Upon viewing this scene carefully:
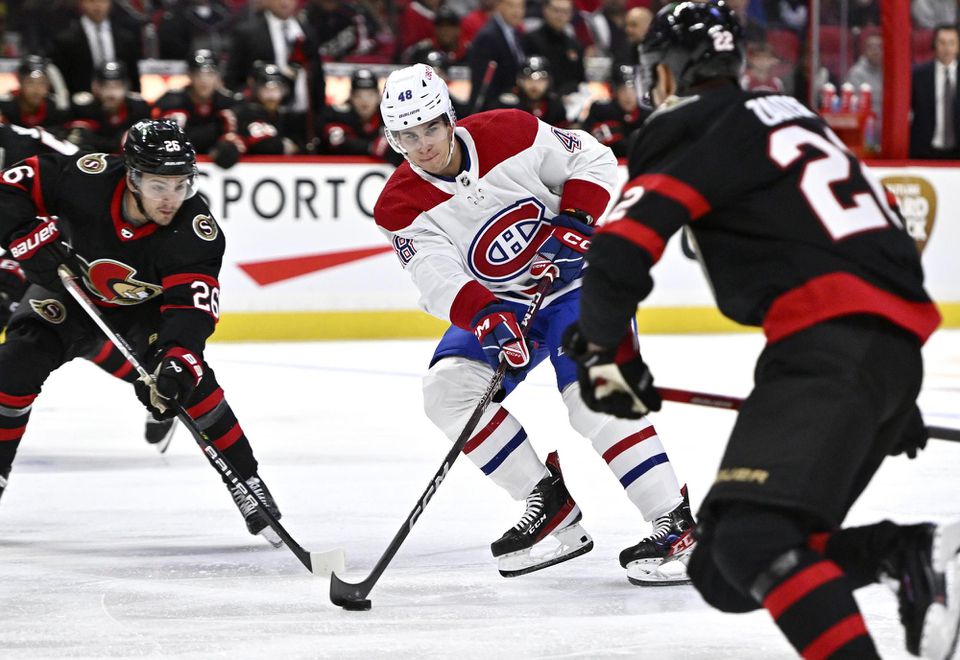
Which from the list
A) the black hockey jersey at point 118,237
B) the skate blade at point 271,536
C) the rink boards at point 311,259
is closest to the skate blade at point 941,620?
the skate blade at point 271,536

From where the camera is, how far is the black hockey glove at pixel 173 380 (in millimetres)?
3207

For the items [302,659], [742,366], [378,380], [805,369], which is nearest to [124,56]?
[378,380]

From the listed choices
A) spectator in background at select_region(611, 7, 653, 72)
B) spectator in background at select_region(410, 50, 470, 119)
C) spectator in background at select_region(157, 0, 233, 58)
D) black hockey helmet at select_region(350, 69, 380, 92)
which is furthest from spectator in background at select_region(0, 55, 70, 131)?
spectator in background at select_region(611, 7, 653, 72)

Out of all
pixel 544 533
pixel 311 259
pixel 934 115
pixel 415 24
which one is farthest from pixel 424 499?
pixel 934 115

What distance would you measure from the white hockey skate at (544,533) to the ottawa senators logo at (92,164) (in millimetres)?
1307

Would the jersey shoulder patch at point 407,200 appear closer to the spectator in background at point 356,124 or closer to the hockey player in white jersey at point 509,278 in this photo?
the hockey player in white jersey at point 509,278

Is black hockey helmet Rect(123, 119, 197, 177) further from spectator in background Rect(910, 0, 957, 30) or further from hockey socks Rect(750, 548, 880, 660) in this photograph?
spectator in background Rect(910, 0, 957, 30)

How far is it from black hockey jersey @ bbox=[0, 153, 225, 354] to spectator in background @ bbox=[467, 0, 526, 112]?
4400 mm

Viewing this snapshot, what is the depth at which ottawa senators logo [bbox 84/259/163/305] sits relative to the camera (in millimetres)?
3494

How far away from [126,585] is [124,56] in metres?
5.10

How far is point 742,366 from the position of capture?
21.3 feet

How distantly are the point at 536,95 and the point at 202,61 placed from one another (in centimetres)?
170

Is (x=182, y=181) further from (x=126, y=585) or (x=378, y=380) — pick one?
(x=378, y=380)

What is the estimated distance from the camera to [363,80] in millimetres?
7785
